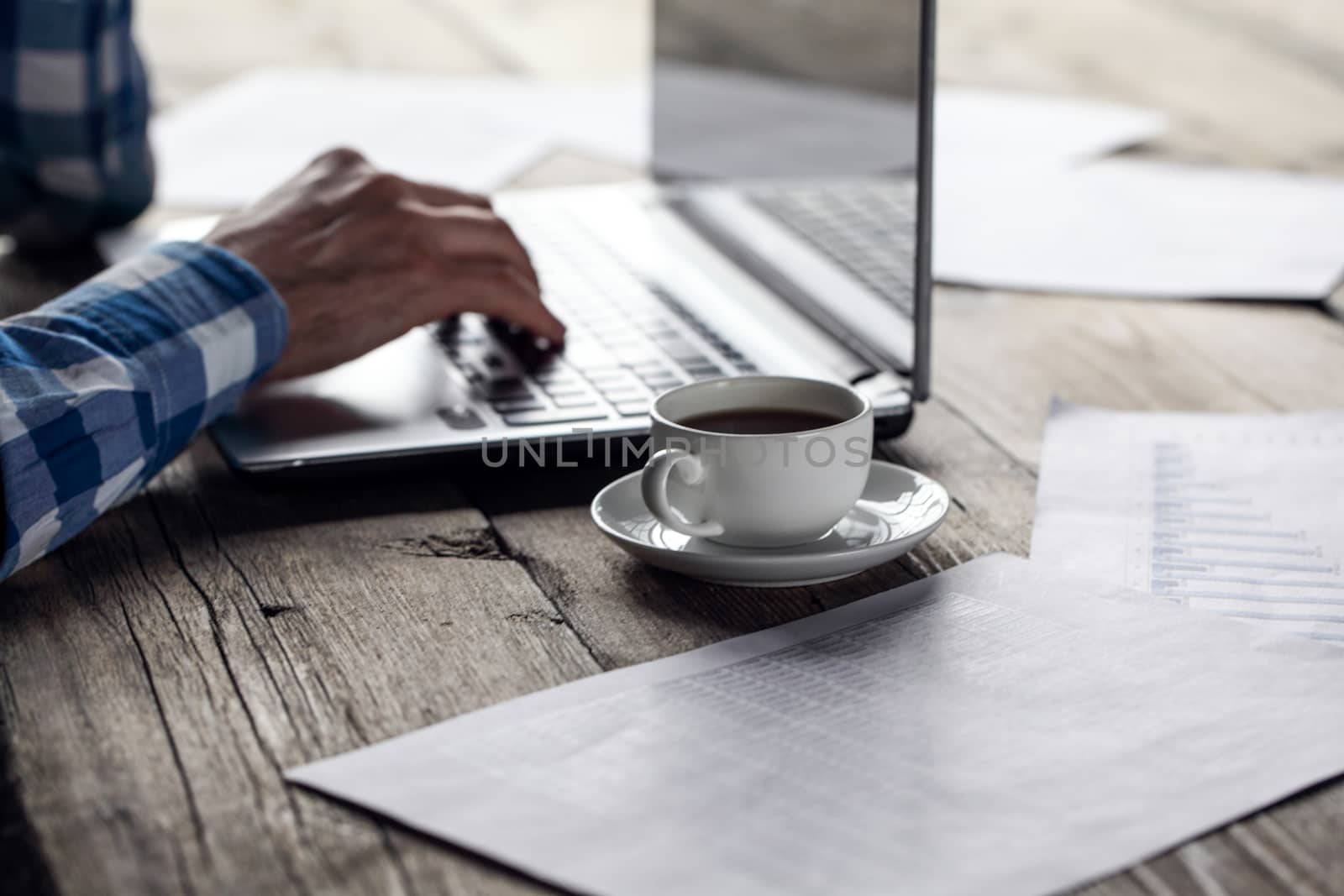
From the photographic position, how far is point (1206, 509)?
691 millimetres

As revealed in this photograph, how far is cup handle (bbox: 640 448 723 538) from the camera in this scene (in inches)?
23.5

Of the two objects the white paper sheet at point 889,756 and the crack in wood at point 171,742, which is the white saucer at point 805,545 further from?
the crack in wood at point 171,742

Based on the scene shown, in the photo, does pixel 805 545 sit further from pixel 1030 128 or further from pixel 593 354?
pixel 1030 128

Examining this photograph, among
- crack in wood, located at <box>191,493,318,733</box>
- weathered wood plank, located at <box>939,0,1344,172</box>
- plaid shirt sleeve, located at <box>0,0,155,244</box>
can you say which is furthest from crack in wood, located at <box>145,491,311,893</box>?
weathered wood plank, located at <box>939,0,1344,172</box>

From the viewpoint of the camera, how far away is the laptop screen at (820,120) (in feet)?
2.58

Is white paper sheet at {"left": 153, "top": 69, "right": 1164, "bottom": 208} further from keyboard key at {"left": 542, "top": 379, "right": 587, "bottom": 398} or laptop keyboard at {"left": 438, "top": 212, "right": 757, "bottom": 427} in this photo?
keyboard key at {"left": 542, "top": 379, "right": 587, "bottom": 398}

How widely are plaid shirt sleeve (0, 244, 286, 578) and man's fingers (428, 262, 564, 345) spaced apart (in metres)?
0.10

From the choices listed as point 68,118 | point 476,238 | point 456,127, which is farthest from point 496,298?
point 456,127

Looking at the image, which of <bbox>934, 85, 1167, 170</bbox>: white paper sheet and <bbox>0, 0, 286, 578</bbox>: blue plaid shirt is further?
<bbox>934, 85, 1167, 170</bbox>: white paper sheet

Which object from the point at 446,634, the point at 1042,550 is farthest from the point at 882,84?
the point at 446,634

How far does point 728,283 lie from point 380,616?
418 mm

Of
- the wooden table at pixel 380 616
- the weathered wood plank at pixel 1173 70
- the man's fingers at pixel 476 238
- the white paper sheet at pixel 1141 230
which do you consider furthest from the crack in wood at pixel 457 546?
the weathered wood plank at pixel 1173 70

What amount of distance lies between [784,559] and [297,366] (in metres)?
0.33

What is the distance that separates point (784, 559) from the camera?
1.95ft
